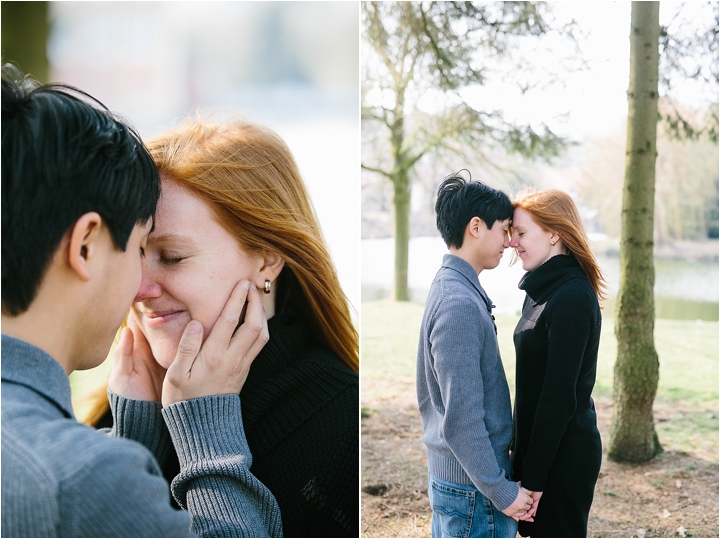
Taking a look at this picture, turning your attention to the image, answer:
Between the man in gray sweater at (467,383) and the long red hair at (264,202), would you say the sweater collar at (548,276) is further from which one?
the long red hair at (264,202)

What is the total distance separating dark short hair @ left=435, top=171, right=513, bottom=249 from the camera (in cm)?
233

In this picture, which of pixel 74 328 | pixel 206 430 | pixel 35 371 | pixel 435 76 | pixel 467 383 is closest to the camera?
pixel 35 371

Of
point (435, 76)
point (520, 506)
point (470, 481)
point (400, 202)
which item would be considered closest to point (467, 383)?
point (470, 481)

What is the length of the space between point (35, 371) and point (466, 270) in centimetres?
142

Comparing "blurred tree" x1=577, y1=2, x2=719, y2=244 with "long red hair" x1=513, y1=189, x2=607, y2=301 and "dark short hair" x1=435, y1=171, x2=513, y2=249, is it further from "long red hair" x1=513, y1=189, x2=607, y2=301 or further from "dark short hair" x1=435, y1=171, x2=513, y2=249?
"dark short hair" x1=435, y1=171, x2=513, y2=249

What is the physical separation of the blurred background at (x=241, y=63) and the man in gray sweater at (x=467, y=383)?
56 centimetres

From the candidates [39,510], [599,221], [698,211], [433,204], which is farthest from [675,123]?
[39,510]

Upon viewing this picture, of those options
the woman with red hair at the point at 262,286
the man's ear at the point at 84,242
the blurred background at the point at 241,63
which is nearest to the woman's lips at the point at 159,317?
the woman with red hair at the point at 262,286

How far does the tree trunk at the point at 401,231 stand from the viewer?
109 inches

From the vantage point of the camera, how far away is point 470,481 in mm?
2277

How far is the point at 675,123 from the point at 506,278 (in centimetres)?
122

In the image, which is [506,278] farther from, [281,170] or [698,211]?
[698,211]

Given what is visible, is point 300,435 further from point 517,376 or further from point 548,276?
point 548,276

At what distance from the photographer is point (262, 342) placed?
2117 millimetres
